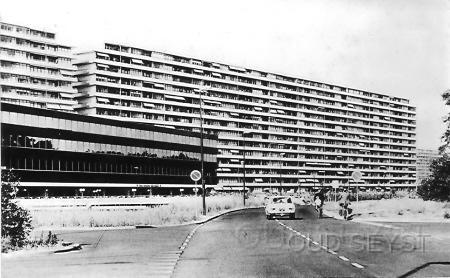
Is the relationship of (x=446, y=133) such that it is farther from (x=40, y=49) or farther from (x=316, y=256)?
(x=40, y=49)

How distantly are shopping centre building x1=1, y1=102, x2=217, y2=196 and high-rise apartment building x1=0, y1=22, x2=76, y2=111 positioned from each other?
14530mm

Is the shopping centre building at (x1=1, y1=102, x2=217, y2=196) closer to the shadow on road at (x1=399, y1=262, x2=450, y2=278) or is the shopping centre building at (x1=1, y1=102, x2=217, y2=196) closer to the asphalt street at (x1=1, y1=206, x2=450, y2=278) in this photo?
the asphalt street at (x1=1, y1=206, x2=450, y2=278)

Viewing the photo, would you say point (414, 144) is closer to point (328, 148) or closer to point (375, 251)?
point (328, 148)

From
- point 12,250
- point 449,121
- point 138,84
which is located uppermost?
point 138,84

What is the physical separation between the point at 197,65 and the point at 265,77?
21488mm

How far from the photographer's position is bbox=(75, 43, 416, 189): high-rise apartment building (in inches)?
4225

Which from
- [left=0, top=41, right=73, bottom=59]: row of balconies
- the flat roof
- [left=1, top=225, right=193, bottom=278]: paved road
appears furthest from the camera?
[left=0, top=41, right=73, bottom=59]: row of balconies

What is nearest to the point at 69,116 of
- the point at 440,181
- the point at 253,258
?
the point at 440,181

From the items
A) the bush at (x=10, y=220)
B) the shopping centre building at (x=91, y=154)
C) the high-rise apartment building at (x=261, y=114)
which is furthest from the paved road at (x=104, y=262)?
the high-rise apartment building at (x=261, y=114)

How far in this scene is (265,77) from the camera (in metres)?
138

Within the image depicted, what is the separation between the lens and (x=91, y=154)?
8225cm

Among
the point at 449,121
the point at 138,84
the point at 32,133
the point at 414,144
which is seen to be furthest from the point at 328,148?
the point at 449,121

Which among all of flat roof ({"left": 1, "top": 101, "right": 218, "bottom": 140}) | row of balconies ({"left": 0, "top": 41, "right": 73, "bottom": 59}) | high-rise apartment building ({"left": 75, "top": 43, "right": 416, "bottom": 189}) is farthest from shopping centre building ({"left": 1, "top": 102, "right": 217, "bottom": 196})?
row of balconies ({"left": 0, "top": 41, "right": 73, "bottom": 59})

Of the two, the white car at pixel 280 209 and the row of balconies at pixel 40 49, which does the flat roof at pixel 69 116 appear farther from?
the white car at pixel 280 209
